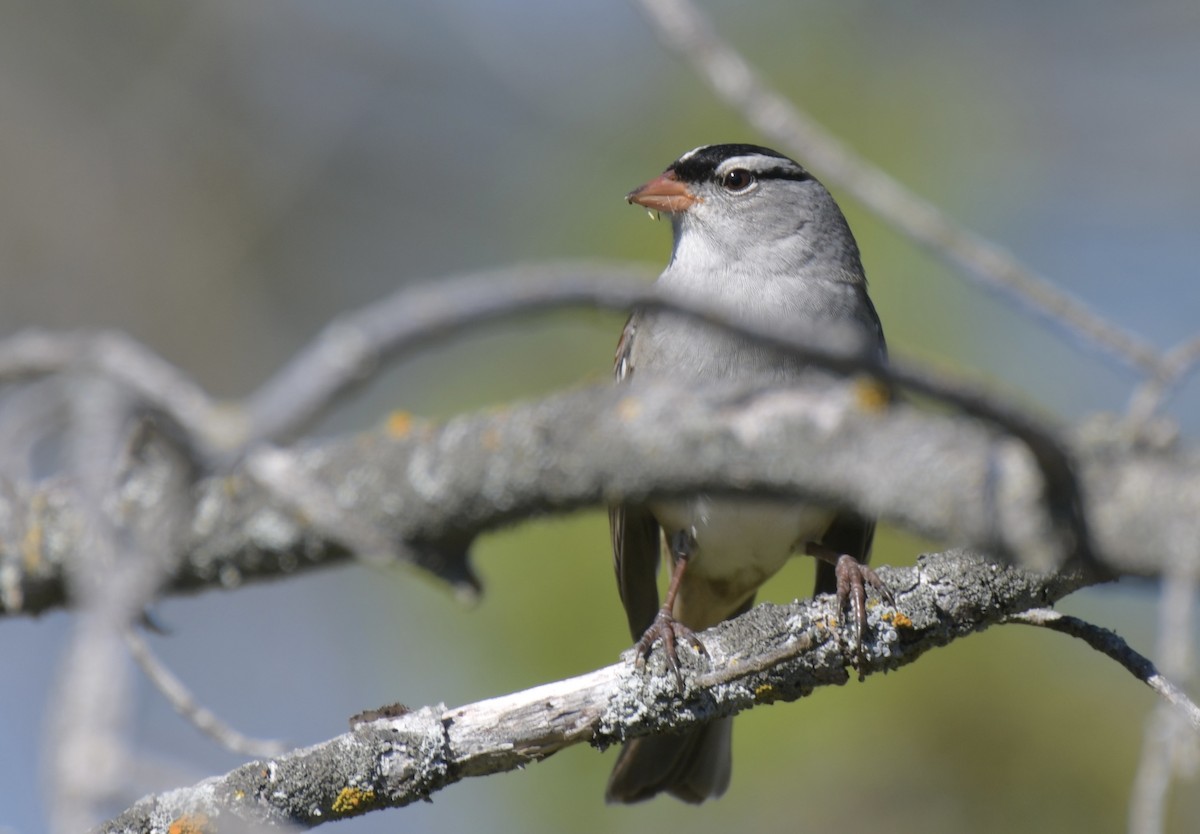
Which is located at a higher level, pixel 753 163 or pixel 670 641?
pixel 753 163

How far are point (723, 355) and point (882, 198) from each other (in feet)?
4.05

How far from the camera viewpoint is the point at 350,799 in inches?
101

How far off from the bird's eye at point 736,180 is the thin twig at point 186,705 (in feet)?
8.71

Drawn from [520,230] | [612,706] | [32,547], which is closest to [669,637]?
[612,706]

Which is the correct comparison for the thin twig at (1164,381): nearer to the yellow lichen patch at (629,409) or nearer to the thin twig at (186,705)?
the yellow lichen patch at (629,409)

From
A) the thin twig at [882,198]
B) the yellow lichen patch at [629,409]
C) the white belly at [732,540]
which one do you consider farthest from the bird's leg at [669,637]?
the thin twig at [882,198]

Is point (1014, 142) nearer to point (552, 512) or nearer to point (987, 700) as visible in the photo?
point (987, 700)

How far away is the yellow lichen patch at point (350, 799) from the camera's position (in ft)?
8.39

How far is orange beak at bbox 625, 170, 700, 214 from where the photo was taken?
175 inches

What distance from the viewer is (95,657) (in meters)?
1.52

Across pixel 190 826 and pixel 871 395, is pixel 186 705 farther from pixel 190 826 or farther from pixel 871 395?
pixel 871 395

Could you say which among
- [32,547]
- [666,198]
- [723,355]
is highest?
[666,198]

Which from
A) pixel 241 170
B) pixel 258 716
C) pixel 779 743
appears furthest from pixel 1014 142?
pixel 258 716

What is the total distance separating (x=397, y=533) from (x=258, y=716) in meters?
6.36
